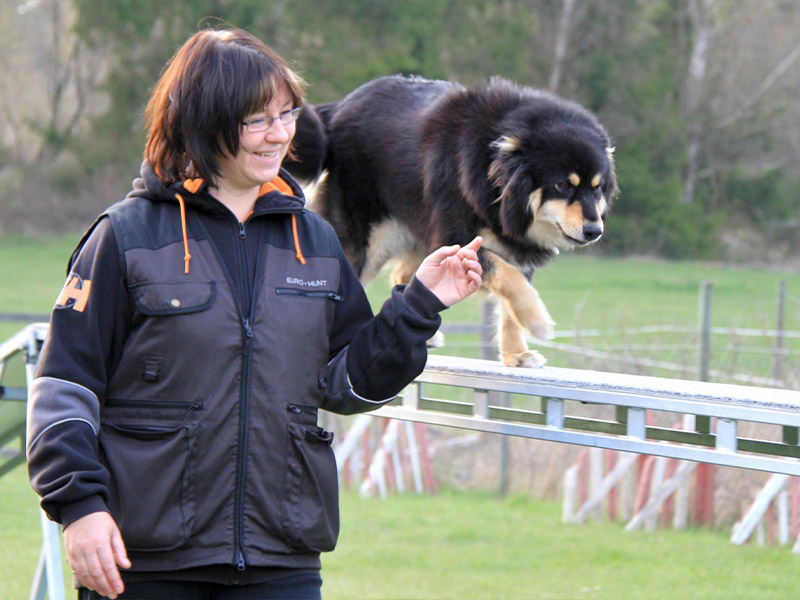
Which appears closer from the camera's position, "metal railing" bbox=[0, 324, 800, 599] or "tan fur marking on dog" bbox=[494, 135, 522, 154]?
"metal railing" bbox=[0, 324, 800, 599]

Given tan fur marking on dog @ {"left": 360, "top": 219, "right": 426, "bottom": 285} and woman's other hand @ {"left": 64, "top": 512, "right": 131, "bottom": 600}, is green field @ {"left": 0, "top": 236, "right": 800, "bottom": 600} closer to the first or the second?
tan fur marking on dog @ {"left": 360, "top": 219, "right": 426, "bottom": 285}

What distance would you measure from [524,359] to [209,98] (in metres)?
2.28

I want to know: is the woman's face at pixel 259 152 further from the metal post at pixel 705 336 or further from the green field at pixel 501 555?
the metal post at pixel 705 336

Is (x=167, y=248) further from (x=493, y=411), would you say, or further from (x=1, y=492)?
(x=1, y=492)

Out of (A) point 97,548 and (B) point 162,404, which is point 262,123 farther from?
(A) point 97,548

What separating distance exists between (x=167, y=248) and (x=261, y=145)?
0.99 ft

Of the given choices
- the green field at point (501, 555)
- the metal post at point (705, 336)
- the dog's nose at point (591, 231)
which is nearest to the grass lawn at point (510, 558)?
the green field at point (501, 555)

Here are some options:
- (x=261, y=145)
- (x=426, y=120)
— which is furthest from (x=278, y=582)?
(x=426, y=120)

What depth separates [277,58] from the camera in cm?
212

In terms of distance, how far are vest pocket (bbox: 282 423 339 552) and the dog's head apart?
2019 millimetres

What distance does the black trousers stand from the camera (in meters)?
1.93

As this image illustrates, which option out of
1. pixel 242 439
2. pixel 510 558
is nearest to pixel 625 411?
pixel 242 439

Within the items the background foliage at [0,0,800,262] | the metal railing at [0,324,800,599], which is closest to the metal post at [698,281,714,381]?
the metal railing at [0,324,800,599]

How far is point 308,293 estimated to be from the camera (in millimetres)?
2086
